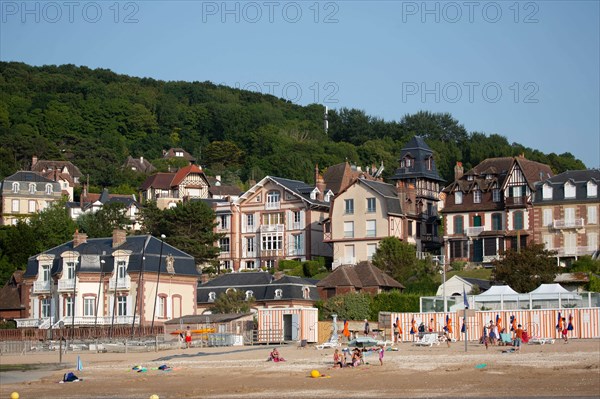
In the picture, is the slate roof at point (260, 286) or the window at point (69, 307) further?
the slate roof at point (260, 286)

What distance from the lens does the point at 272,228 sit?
3684 inches

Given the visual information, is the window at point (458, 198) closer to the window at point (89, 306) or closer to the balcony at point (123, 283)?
the balcony at point (123, 283)

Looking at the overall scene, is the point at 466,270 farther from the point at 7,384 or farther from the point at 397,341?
the point at 7,384

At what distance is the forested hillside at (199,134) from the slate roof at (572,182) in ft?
132

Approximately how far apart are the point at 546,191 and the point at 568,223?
2900mm

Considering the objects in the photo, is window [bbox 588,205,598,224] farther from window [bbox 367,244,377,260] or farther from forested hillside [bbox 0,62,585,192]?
forested hillside [bbox 0,62,585,192]

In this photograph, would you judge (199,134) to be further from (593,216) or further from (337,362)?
(337,362)

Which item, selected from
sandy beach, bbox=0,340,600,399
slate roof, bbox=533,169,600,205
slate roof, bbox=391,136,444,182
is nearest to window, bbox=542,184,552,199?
slate roof, bbox=533,169,600,205

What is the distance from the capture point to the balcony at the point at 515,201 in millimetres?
83500

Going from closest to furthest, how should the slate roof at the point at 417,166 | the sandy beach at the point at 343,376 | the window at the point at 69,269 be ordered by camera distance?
the sandy beach at the point at 343,376 < the window at the point at 69,269 < the slate roof at the point at 417,166

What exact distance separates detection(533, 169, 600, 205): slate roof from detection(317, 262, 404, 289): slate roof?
46.5 ft

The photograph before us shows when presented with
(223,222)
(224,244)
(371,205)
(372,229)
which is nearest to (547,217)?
(372,229)

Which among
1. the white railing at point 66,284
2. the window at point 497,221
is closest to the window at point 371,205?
the window at point 497,221

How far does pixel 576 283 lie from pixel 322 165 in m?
70.4
